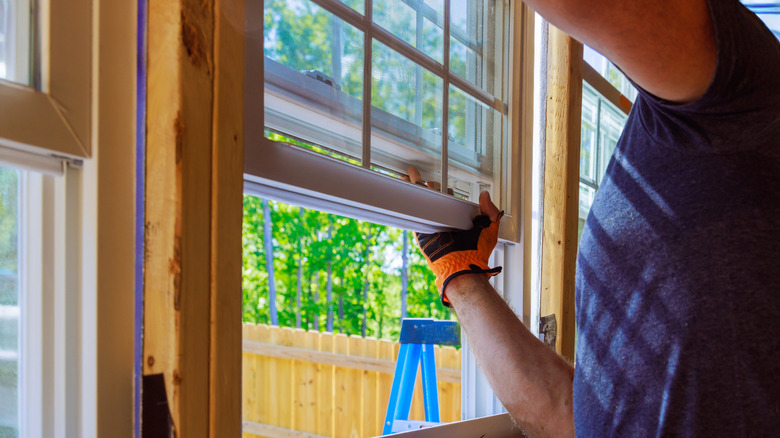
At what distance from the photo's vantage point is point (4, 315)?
71 centimetres

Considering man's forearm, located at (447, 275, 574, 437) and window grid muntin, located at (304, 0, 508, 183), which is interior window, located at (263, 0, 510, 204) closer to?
window grid muntin, located at (304, 0, 508, 183)

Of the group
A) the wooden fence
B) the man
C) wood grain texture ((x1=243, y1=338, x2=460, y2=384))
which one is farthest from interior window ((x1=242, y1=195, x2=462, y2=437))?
the man

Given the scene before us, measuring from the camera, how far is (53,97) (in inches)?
26.5

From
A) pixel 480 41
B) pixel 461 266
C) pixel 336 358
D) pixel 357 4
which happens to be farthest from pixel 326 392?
pixel 357 4

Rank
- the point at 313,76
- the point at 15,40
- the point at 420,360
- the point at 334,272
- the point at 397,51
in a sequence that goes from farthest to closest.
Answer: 1. the point at 334,272
2. the point at 420,360
3. the point at 397,51
4. the point at 313,76
5. the point at 15,40

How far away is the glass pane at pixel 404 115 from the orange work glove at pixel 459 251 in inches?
6.5

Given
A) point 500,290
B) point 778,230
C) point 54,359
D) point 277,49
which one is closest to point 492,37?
point 500,290

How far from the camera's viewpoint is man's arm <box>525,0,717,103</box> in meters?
0.67

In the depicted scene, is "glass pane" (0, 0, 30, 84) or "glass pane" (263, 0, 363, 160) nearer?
"glass pane" (0, 0, 30, 84)

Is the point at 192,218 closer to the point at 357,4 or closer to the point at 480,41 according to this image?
the point at 357,4

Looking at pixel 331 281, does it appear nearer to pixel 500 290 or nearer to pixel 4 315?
pixel 500 290

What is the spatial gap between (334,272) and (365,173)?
7.35 m

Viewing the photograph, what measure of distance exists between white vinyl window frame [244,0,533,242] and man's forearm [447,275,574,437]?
185mm

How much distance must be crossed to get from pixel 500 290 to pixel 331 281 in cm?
672
